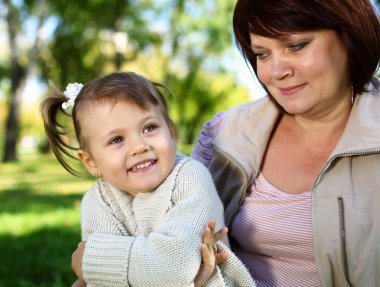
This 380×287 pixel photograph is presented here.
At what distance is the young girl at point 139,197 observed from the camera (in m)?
2.09

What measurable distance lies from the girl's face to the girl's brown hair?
0.04 m

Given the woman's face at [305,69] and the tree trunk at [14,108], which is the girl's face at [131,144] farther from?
the tree trunk at [14,108]

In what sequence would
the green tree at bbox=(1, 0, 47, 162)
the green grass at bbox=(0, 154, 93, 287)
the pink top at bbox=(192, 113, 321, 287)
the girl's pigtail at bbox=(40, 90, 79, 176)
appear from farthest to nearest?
the green tree at bbox=(1, 0, 47, 162) → the green grass at bbox=(0, 154, 93, 287) → the girl's pigtail at bbox=(40, 90, 79, 176) → the pink top at bbox=(192, 113, 321, 287)

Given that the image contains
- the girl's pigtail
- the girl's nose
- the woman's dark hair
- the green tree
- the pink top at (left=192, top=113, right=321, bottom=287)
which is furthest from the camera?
the green tree

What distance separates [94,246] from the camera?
2.26m

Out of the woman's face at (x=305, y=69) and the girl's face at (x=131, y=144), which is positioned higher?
the woman's face at (x=305, y=69)

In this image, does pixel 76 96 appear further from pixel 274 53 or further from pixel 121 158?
pixel 274 53

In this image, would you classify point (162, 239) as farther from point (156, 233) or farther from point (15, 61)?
point (15, 61)

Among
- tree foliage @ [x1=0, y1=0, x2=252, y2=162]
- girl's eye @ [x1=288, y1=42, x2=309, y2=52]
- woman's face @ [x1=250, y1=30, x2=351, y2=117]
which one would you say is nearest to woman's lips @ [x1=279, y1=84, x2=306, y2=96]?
woman's face @ [x1=250, y1=30, x2=351, y2=117]

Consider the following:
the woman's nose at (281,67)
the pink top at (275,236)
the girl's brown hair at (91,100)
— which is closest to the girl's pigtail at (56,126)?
the girl's brown hair at (91,100)

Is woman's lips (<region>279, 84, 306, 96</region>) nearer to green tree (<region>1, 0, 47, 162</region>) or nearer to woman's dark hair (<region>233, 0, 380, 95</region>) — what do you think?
woman's dark hair (<region>233, 0, 380, 95</region>)

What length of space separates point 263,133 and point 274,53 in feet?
1.55

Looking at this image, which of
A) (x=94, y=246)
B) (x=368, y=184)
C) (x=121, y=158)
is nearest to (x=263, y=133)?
(x=368, y=184)

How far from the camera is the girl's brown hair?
2332mm
